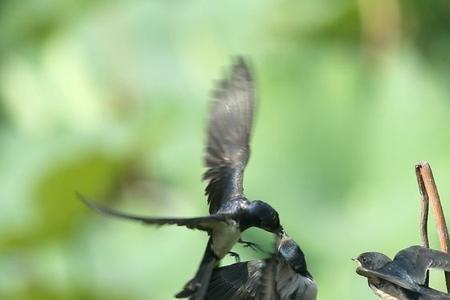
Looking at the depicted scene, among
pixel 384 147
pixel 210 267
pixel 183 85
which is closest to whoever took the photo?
pixel 210 267

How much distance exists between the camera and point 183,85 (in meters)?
2.61

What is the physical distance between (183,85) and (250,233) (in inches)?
31.5

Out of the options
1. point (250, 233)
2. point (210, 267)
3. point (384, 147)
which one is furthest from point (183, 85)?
point (210, 267)

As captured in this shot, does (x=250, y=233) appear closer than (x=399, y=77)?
Yes

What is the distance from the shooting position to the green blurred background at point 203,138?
2.05 m

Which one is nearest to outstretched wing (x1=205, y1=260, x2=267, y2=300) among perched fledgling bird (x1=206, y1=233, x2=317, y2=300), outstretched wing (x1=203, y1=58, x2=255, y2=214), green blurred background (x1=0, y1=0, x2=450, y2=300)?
perched fledgling bird (x1=206, y1=233, x2=317, y2=300)

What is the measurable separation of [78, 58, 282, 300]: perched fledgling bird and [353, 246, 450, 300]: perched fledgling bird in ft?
0.29

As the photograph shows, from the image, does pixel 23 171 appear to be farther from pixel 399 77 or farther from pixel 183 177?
pixel 399 77

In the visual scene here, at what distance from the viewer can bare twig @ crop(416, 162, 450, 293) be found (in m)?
0.97

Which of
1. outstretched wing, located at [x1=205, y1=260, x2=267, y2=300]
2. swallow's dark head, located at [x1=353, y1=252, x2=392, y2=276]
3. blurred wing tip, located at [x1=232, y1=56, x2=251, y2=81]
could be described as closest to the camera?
swallow's dark head, located at [x1=353, y1=252, x2=392, y2=276]

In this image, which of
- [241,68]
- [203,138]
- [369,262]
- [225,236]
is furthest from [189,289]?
[203,138]

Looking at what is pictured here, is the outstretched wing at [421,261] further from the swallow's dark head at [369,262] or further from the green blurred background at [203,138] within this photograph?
the green blurred background at [203,138]

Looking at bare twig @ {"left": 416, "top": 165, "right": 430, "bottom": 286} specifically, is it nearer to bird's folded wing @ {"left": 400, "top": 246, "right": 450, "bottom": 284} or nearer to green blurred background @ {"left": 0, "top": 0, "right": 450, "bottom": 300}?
bird's folded wing @ {"left": 400, "top": 246, "right": 450, "bottom": 284}

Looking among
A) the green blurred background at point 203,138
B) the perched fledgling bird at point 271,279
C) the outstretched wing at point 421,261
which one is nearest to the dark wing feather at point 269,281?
the perched fledgling bird at point 271,279
